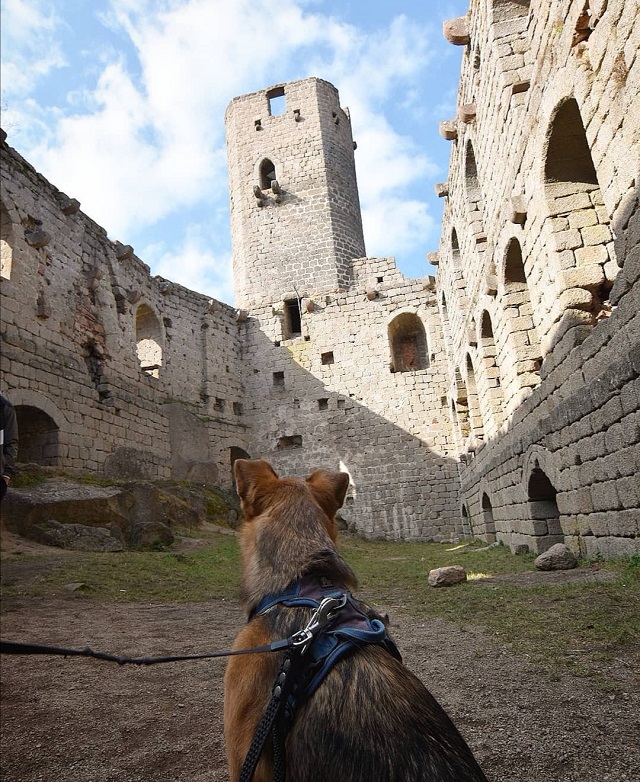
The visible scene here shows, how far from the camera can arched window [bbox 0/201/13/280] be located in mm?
11648

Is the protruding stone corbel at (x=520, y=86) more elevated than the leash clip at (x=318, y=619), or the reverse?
the protruding stone corbel at (x=520, y=86)

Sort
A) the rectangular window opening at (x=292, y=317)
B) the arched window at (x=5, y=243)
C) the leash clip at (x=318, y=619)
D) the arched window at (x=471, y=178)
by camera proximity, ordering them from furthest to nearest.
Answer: the rectangular window opening at (x=292, y=317) → the arched window at (x=5, y=243) → the arched window at (x=471, y=178) → the leash clip at (x=318, y=619)

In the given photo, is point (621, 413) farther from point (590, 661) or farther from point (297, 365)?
point (297, 365)

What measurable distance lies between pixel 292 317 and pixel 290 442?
488cm

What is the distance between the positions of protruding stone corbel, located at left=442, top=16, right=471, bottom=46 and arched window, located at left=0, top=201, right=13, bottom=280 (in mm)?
9637

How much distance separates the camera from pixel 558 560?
19.1 feet

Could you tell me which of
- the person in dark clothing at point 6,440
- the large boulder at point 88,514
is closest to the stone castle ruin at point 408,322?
the large boulder at point 88,514

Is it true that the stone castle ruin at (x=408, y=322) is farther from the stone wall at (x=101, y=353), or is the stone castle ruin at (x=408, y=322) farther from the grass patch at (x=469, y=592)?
the grass patch at (x=469, y=592)

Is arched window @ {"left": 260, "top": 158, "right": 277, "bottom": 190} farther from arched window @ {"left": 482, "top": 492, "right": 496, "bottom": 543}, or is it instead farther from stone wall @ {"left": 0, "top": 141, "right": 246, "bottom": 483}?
arched window @ {"left": 482, "top": 492, "right": 496, "bottom": 543}

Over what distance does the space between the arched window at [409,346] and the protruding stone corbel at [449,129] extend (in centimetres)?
856

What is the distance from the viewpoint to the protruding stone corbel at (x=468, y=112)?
363 inches

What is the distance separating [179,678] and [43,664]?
1137mm

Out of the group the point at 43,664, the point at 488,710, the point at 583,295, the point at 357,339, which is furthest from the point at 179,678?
the point at 357,339

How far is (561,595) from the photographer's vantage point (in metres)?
4.43
